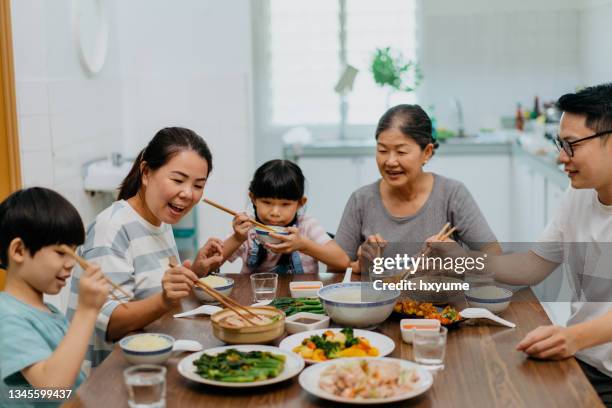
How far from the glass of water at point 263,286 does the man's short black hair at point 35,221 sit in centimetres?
63

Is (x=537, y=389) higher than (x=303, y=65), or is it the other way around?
(x=303, y=65)

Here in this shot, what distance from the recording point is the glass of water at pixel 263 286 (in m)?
2.17

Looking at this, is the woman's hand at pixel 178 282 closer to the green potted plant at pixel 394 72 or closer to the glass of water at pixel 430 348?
the glass of water at pixel 430 348

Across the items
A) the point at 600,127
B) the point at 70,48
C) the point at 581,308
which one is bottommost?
the point at 581,308

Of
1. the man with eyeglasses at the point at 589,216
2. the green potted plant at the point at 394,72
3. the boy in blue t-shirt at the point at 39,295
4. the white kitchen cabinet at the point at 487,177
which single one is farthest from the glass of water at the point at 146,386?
the green potted plant at the point at 394,72

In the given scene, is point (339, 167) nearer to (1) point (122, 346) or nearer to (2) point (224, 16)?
(2) point (224, 16)

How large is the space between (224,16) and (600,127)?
3088 millimetres

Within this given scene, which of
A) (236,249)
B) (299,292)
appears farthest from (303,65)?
(299,292)

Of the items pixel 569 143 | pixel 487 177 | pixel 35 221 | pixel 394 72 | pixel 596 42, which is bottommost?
pixel 487 177

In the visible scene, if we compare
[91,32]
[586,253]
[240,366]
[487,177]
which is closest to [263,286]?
[240,366]

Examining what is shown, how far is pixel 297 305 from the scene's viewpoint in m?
2.11

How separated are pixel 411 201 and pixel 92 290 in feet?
4.76

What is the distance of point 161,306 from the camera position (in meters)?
1.89

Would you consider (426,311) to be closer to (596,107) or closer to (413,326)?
(413,326)
